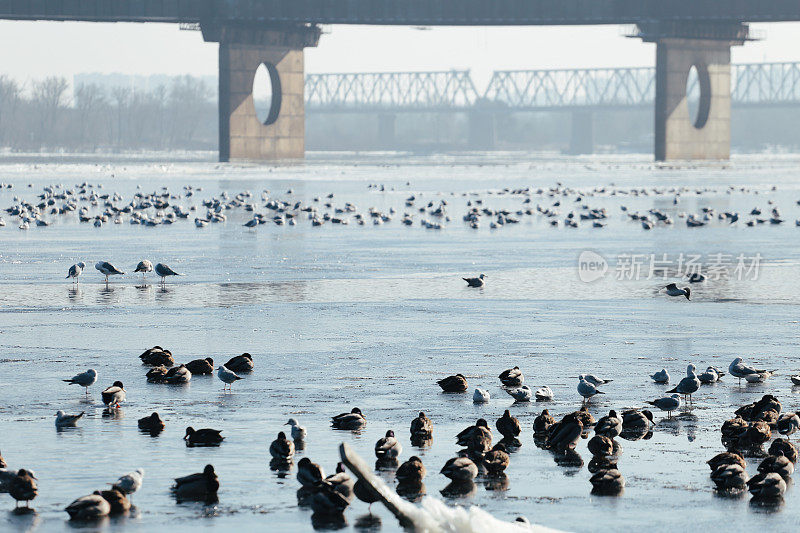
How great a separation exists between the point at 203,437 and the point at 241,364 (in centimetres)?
375

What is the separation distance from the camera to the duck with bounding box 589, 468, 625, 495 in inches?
420

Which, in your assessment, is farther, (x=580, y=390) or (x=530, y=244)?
(x=530, y=244)

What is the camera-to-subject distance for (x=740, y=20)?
129000mm

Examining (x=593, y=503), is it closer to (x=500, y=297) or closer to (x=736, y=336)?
(x=736, y=336)

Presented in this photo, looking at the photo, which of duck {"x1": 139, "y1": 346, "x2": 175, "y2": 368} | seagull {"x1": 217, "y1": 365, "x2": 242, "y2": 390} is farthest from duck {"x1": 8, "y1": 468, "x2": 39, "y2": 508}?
duck {"x1": 139, "y1": 346, "x2": 175, "y2": 368}

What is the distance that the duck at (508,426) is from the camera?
40.9ft

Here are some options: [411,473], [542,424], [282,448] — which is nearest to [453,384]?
[542,424]

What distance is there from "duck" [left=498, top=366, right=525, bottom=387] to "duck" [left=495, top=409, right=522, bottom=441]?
7.78 feet

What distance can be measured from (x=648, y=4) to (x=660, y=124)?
48.9 ft

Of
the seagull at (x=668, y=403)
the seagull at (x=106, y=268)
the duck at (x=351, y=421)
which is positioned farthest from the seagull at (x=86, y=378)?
the seagull at (x=106, y=268)

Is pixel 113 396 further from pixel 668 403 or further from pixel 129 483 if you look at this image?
pixel 668 403

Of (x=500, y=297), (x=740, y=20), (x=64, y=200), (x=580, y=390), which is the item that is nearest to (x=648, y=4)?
(x=740, y=20)

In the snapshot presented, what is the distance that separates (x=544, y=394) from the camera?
14164mm

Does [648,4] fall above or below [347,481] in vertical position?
above
